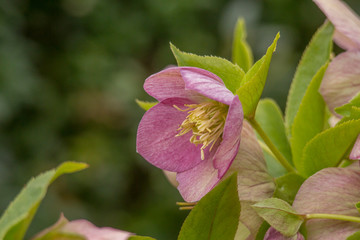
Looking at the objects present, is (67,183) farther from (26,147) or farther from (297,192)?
(297,192)

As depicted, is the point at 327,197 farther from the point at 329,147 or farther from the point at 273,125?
the point at 273,125

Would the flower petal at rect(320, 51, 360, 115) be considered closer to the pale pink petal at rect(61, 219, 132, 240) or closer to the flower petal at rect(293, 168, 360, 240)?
the flower petal at rect(293, 168, 360, 240)

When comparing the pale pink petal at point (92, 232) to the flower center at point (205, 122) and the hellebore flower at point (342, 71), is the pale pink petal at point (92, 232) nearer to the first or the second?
the flower center at point (205, 122)

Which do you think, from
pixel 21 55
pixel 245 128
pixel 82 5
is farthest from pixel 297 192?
pixel 82 5

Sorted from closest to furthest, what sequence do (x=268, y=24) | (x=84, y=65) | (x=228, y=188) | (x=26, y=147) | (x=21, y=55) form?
(x=228, y=188), (x=21, y=55), (x=26, y=147), (x=84, y=65), (x=268, y=24)

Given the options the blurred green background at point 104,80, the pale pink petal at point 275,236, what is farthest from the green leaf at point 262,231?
the blurred green background at point 104,80

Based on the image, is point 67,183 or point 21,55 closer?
point 21,55

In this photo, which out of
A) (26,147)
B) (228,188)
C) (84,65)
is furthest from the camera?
(84,65)
